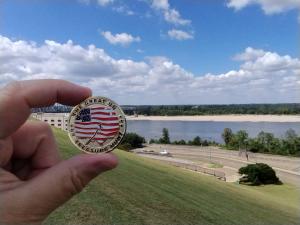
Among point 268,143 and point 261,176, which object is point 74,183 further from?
point 268,143

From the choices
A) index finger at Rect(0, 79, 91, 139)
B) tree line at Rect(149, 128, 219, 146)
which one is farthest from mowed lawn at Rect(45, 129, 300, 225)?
tree line at Rect(149, 128, 219, 146)

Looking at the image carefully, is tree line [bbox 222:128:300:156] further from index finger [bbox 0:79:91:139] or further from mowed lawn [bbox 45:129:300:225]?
index finger [bbox 0:79:91:139]

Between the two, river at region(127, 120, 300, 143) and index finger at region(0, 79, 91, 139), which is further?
river at region(127, 120, 300, 143)

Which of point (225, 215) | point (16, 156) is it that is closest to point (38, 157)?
point (16, 156)

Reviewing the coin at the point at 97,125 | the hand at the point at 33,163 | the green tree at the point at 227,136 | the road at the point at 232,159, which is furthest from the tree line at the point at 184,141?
the hand at the point at 33,163

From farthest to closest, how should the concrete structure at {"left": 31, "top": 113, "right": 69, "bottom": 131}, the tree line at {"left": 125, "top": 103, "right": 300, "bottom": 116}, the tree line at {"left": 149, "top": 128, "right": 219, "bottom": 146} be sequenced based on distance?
the tree line at {"left": 125, "top": 103, "right": 300, "bottom": 116} → the tree line at {"left": 149, "top": 128, "right": 219, "bottom": 146} → the concrete structure at {"left": 31, "top": 113, "right": 69, "bottom": 131}

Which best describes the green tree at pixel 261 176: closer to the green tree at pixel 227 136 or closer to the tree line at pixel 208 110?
the green tree at pixel 227 136
